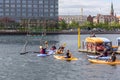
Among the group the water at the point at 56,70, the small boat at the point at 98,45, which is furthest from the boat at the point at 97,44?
the water at the point at 56,70

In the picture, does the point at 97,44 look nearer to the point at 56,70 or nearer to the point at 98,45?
the point at 98,45

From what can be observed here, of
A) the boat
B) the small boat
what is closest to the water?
the small boat

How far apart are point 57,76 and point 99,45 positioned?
3075 cm

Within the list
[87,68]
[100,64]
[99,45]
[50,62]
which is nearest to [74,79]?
[87,68]

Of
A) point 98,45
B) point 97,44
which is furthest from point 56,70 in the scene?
point 98,45

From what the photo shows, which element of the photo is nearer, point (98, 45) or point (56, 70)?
point (56, 70)

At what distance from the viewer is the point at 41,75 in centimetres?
5075

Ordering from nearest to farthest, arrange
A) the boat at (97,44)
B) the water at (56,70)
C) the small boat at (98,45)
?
the water at (56,70) < the small boat at (98,45) < the boat at (97,44)

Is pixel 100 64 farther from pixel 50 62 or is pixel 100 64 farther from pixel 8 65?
pixel 8 65

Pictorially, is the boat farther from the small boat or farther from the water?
the water

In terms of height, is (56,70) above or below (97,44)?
below

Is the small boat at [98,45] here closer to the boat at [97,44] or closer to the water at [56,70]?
the boat at [97,44]

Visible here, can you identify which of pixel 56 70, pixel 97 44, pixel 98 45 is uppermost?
pixel 97 44

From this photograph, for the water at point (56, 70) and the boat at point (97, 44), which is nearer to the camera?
the water at point (56, 70)
